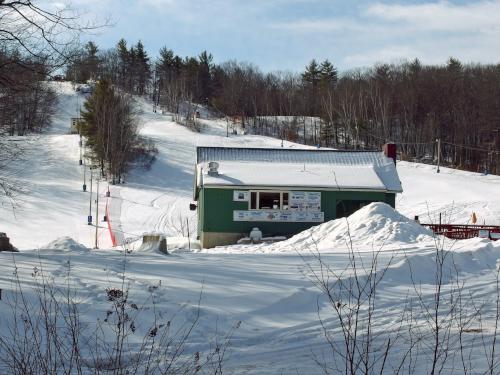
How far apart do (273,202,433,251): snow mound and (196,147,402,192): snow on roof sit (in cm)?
505

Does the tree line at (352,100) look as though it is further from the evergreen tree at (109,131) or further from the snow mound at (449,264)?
the snow mound at (449,264)

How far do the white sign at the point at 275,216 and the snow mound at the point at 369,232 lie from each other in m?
5.47

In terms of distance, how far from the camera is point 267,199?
26.1m

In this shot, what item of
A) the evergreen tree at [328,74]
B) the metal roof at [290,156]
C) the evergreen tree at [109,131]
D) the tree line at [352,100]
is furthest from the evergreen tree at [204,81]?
the metal roof at [290,156]

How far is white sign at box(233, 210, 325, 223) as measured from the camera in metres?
25.7

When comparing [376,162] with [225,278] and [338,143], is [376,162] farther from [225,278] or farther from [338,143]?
[338,143]

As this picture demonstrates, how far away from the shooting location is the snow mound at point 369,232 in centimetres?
1734

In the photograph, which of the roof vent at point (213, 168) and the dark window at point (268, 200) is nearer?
the dark window at point (268, 200)

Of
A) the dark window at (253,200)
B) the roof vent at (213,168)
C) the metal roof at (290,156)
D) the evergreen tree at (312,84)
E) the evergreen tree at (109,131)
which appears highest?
the evergreen tree at (312,84)

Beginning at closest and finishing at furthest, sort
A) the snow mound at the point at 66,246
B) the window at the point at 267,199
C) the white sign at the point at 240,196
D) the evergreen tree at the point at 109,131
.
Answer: the snow mound at the point at 66,246 → the white sign at the point at 240,196 → the window at the point at 267,199 → the evergreen tree at the point at 109,131

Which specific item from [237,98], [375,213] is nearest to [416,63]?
[237,98]

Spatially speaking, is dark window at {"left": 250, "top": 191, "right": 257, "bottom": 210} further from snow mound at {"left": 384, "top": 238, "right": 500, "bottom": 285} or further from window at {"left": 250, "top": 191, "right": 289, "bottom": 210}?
snow mound at {"left": 384, "top": 238, "right": 500, "bottom": 285}

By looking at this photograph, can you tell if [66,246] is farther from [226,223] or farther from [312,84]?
[312,84]

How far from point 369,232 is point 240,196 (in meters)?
8.61
